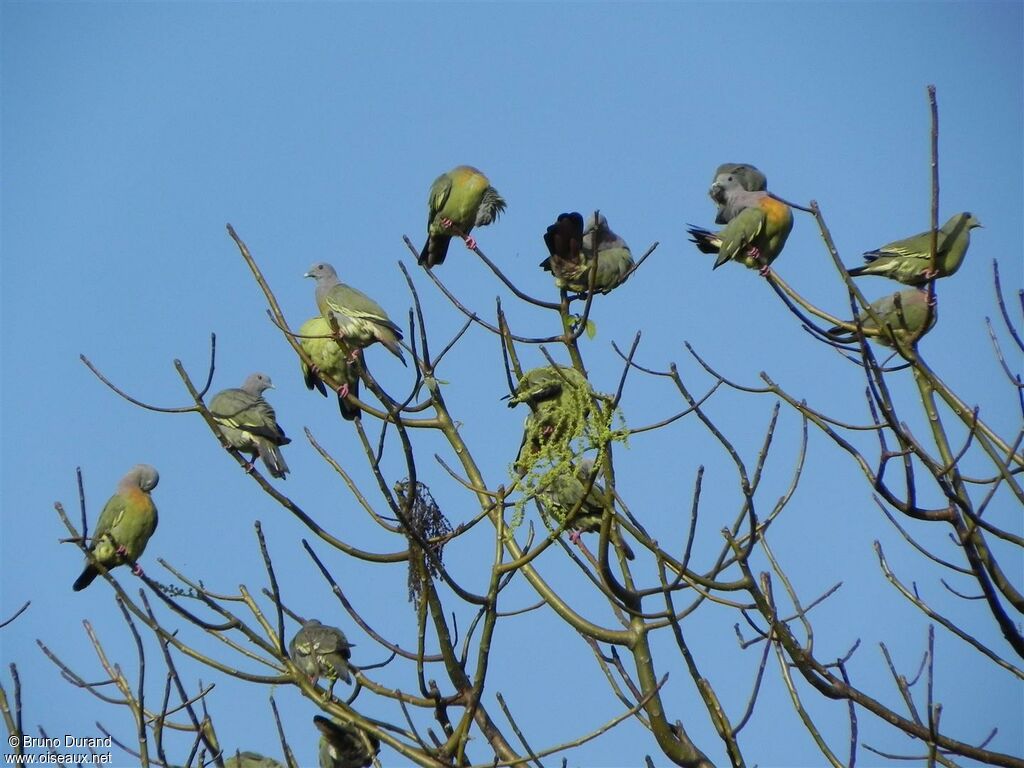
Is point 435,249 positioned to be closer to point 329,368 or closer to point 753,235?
point 329,368

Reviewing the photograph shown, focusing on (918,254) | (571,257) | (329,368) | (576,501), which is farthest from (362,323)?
(918,254)

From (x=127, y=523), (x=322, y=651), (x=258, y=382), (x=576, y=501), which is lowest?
(x=322, y=651)

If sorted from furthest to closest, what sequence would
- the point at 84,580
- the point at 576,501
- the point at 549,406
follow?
the point at 84,580 < the point at 576,501 < the point at 549,406

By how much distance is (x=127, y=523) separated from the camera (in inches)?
314

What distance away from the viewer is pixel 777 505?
209 inches

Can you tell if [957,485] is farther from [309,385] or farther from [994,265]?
[309,385]

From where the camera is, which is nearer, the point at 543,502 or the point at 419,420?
the point at 543,502

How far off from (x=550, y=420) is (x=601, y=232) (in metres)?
3.82

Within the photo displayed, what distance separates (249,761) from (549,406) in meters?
3.05

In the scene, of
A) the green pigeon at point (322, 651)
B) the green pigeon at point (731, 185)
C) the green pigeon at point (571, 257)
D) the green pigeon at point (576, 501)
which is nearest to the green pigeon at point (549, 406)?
the green pigeon at point (576, 501)

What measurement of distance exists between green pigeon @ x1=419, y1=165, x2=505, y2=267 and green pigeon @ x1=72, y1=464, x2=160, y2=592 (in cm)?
268

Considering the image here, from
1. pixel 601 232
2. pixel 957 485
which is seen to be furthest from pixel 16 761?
pixel 601 232

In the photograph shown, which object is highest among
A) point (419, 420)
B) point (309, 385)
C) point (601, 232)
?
point (601, 232)

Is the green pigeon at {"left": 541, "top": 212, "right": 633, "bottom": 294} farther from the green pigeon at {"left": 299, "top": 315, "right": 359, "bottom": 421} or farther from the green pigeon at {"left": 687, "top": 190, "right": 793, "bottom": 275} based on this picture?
the green pigeon at {"left": 299, "top": 315, "right": 359, "bottom": 421}
